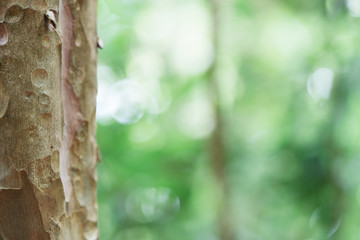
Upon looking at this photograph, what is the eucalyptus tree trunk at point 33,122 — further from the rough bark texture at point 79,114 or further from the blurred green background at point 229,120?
the blurred green background at point 229,120

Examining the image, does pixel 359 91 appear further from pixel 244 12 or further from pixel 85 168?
pixel 85 168

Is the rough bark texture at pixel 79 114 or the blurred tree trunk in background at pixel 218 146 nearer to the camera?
the rough bark texture at pixel 79 114

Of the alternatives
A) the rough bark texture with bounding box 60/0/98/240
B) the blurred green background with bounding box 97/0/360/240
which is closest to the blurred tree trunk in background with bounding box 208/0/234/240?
the blurred green background with bounding box 97/0/360/240

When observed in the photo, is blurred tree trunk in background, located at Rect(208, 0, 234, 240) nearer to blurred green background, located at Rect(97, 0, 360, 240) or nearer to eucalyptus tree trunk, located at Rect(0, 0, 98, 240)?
blurred green background, located at Rect(97, 0, 360, 240)

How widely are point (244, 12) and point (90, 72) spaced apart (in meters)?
3.33

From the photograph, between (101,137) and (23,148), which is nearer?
(23,148)

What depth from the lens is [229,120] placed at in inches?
140

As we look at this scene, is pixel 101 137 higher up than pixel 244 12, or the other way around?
pixel 244 12

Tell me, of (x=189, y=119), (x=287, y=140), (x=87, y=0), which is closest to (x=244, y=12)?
(x=189, y=119)

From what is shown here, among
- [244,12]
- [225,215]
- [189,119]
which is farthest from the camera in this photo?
[189,119]

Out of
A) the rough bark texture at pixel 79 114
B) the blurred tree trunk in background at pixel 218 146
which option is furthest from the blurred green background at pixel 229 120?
the rough bark texture at pixel 79 114

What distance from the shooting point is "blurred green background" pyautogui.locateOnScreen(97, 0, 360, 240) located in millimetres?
2670

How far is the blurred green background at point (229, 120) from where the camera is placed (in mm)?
2670

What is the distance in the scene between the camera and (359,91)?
255 centimetres
